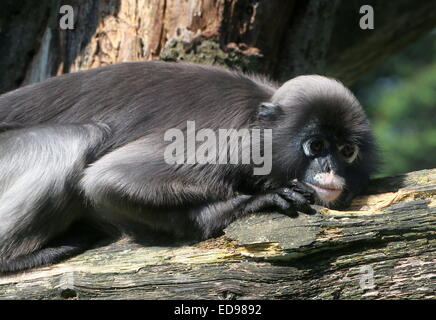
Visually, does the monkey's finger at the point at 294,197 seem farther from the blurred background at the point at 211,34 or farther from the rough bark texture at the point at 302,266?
the blurred background at the point at 211,34

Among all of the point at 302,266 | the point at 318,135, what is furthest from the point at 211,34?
the point at 302,266

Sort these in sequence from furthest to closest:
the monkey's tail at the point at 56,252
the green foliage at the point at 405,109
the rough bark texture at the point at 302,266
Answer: the green foliage at the point at 405,109, the monkey's tail at the point at 56,252, the rough bark texture at the point at 302,266

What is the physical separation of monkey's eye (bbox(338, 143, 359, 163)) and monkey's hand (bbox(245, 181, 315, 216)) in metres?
0.52

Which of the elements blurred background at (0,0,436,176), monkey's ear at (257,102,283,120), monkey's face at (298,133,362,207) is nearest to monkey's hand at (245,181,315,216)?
monkey's face at (298,133,362,207)

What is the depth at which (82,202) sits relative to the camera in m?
5.84

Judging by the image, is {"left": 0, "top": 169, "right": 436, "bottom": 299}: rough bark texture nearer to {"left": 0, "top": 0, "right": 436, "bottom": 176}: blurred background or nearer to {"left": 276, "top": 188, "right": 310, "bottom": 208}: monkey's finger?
{"left": 276, "top": 188, "right": 310, "bottom": 208}: monkey's finger

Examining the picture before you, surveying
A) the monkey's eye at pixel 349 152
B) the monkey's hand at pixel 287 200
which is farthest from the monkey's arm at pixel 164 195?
the monkey's eye at pixel 349 152

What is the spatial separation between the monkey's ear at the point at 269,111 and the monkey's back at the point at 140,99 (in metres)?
0.14

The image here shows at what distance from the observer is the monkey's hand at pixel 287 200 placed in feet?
17.5

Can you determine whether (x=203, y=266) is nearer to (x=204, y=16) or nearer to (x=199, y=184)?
(x=199, y=184)

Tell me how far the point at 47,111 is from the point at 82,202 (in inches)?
36.6

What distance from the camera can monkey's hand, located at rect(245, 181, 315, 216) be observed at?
533 centimetres

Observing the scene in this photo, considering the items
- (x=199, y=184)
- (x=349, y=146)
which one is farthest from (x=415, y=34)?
(x=199, y=184)

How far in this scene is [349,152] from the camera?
600cm
